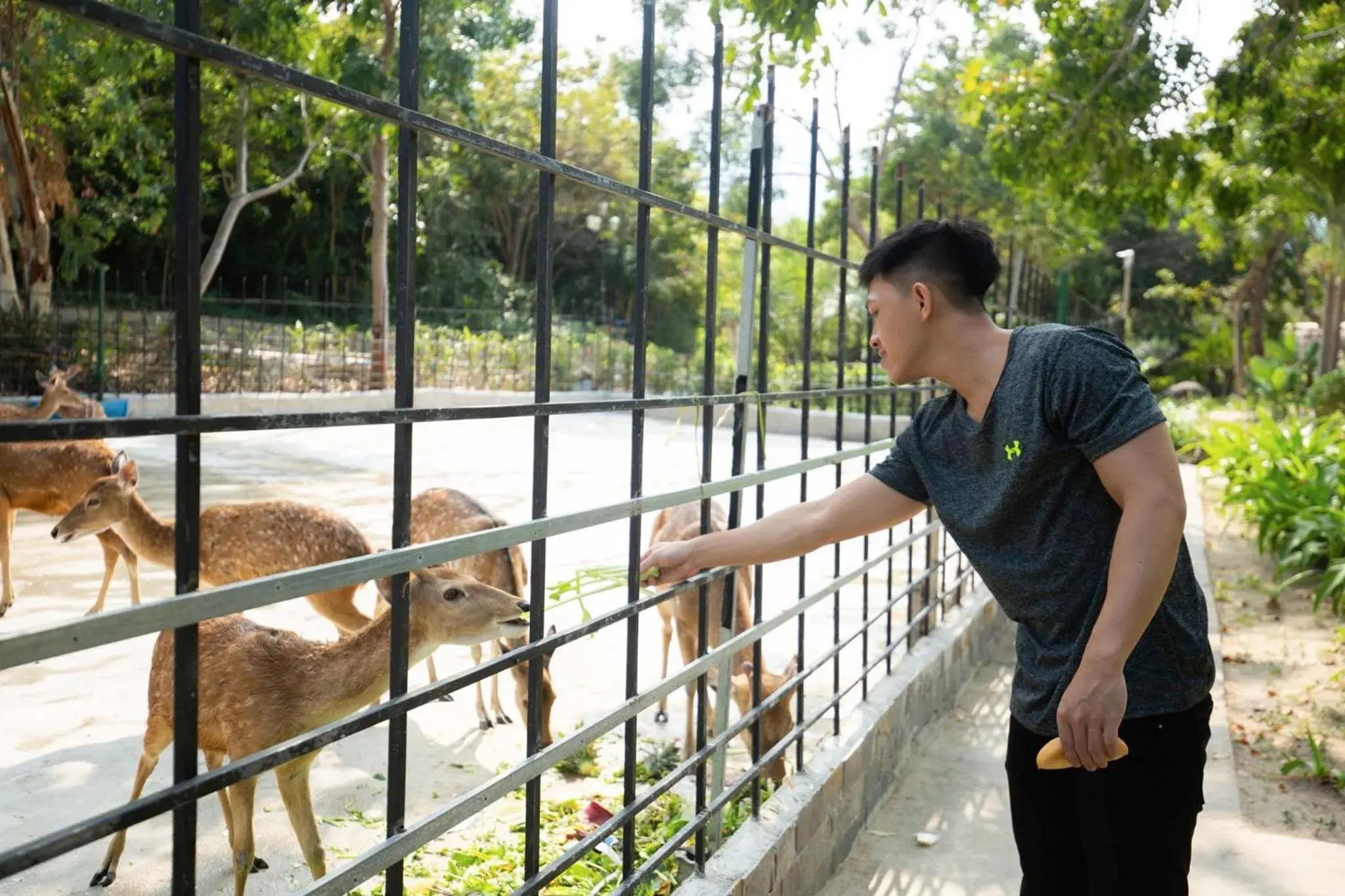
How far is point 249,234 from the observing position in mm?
32250

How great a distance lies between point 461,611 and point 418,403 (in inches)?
663

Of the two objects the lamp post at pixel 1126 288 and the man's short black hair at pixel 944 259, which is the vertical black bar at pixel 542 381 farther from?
the lamp post at pixel 1126 288

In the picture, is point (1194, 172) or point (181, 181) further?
point (1194, 172)

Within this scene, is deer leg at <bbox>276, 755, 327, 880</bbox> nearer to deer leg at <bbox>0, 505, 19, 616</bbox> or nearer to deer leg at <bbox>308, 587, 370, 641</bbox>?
deer leg at <bbox>308, 587, 370, 641</bbox>

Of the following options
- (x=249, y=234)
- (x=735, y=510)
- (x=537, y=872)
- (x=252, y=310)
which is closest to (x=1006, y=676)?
(x=735, y=510)

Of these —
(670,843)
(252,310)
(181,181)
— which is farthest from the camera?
(252,310)

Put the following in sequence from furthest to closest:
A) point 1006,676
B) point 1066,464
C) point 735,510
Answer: point 1006,676 → point 735,510 → point 1066,464

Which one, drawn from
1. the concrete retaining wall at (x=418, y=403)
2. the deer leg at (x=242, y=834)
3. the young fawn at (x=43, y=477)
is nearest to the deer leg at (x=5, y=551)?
the young fawn at (x=43, y=477)

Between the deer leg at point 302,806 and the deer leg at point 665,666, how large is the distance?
86.9 inches

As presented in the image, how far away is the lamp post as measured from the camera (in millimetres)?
24594

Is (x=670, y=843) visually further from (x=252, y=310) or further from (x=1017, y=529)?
(x=252, y=310)

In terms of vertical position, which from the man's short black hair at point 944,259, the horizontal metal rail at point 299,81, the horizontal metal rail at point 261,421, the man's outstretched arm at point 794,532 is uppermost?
the horizontal metal rail at point 299,81

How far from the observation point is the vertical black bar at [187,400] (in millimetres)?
1469

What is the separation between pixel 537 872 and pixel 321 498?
29.7ft
